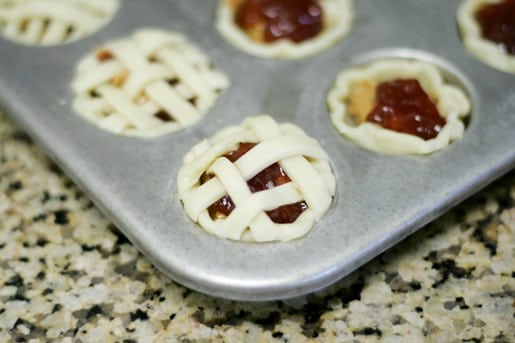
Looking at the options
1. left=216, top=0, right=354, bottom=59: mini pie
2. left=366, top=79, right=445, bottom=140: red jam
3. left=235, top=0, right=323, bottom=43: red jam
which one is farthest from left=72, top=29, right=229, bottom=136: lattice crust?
left=366, top=79, right=445, bottom=140: red jam

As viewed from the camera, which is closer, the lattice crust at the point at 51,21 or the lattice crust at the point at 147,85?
the lattice crust at the point at 147,85

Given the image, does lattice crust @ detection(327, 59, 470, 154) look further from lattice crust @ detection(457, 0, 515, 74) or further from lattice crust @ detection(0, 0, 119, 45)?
lattice crust @ detection(0, 0, 119, 45)

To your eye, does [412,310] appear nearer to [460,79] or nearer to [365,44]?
[460,79]

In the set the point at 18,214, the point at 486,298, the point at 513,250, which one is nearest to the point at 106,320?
the point at 18,214

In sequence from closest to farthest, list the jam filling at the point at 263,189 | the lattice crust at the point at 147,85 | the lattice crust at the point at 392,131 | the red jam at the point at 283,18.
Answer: the jam filling at the point at 263,189 < the lattice crust at the point at 392,131 < the lattice crust at the point at 147,85 < the red jam at the point at 283,18

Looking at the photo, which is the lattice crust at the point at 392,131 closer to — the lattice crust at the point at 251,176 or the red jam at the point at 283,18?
the lattice crust at the point at 251,176

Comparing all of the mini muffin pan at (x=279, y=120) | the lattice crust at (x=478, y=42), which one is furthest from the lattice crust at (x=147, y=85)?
the lattice crust at (x=478, y=42)
